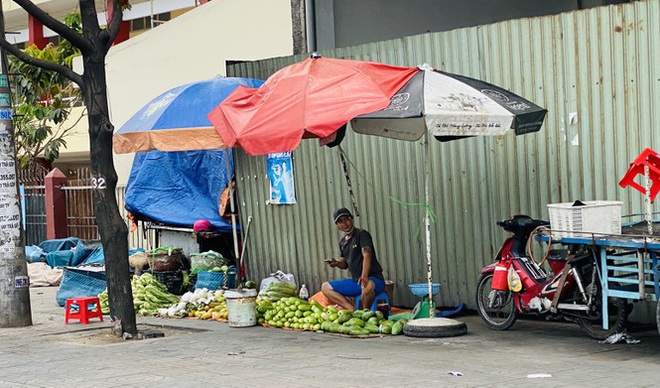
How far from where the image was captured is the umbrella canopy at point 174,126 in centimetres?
1266

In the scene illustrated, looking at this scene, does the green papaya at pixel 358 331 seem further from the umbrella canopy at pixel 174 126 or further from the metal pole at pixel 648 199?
the metal pole at pixel 648 199

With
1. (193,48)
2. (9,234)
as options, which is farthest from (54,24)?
(193,48)

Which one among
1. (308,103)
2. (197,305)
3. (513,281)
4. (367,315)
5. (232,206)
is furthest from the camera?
(232,206)

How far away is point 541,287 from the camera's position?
1080 centimetres

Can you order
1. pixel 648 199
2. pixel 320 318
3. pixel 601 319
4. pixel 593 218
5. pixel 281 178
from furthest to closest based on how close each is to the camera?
pixel 281 178, pixel 320 318, pixel 601 319, pixel 593 218, pixel 648 199

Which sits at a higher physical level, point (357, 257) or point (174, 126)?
point (174, 126)

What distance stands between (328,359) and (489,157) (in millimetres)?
3368

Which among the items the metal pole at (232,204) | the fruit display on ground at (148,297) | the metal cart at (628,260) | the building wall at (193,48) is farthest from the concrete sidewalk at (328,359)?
the building wall at (193,48)

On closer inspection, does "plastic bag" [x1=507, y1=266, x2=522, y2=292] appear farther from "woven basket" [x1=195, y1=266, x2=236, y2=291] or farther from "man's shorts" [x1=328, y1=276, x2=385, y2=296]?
"woven basket" [x1=195, y1=266, x2=236, y2=291]

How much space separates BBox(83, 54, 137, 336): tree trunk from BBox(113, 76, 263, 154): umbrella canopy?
0.82 metres

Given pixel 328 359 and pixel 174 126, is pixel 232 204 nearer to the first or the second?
pixel 174 126

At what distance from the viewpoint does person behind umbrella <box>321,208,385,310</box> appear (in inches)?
482

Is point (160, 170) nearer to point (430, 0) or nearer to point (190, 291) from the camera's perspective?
point (190, 291)

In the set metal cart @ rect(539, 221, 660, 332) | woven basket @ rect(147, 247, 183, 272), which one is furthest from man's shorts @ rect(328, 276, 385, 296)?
woven basket @ rect(147, 247, 183, 272)
